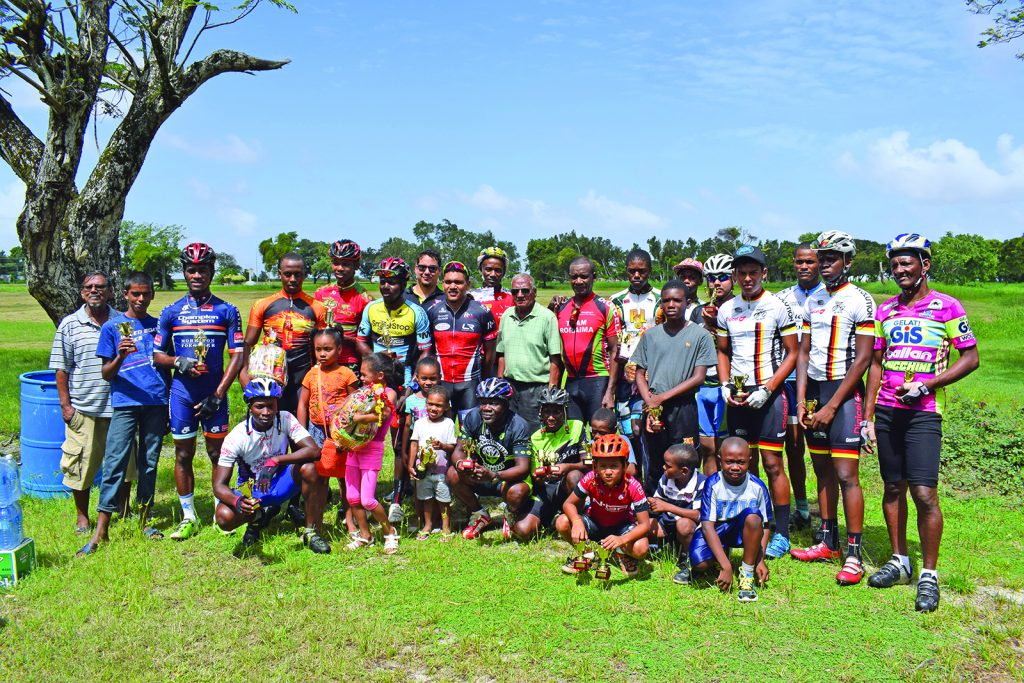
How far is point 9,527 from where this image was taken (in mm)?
5824

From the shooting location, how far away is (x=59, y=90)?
933 cm

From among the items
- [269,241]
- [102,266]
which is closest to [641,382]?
[102,266]

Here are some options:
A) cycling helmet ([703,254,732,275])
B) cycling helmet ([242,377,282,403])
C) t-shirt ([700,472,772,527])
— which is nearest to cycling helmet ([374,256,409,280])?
cycling helmet ([242,377,282,403])

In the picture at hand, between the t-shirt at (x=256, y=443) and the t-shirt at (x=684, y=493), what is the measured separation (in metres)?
3.03

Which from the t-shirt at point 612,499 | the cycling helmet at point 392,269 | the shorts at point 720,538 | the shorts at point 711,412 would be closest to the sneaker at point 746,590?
the shorts at point 720,538

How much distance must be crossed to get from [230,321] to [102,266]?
408cm

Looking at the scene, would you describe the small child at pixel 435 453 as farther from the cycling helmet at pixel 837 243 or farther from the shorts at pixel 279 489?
the cycling helmet at pixel 837 243

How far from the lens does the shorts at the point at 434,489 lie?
22.1 ft

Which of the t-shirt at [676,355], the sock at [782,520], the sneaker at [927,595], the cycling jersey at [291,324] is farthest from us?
the cycling jersey at [291,324]

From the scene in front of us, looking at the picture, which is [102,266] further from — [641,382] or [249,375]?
[641,382]

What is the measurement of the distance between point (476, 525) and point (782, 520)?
8.61 ft

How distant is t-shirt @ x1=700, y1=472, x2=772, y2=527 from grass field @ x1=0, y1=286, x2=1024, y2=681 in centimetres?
54

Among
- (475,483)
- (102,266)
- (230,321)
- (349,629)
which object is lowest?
(349,629)

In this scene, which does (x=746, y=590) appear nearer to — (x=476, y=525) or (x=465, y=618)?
(x=465, y=618)
